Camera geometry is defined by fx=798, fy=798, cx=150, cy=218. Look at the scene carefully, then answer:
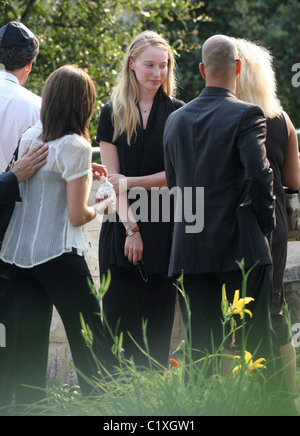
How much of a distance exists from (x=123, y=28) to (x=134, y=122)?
4.58 metres

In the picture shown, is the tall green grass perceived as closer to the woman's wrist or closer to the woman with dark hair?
the woman with dark hair

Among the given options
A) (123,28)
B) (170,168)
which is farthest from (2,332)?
(123,28)

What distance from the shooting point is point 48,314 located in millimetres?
3438

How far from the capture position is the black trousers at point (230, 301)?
322cm

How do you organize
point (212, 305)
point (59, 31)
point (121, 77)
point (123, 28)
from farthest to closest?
point (123, 28), point (59, 31), point (121, 77), point (212, 305)

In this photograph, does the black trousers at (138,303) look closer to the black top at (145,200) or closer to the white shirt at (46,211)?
the black top at (145,200)

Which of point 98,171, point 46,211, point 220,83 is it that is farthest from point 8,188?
point 220,83

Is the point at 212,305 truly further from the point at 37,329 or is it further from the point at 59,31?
the point at 59,31

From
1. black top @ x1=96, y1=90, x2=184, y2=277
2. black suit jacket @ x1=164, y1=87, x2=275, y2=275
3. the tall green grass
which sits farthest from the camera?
black top @ x1=96, y1=90, x2=184, y2=277

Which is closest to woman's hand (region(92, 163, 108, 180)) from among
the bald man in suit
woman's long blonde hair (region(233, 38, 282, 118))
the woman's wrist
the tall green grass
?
the bald man in suit

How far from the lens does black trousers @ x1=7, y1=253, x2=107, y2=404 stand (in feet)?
10.7

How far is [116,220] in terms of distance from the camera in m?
3.93

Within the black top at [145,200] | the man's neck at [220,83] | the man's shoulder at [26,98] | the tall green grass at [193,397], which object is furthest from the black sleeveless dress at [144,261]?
the tall green grass at [193,397]

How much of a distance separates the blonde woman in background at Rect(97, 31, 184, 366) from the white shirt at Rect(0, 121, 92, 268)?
607mm
